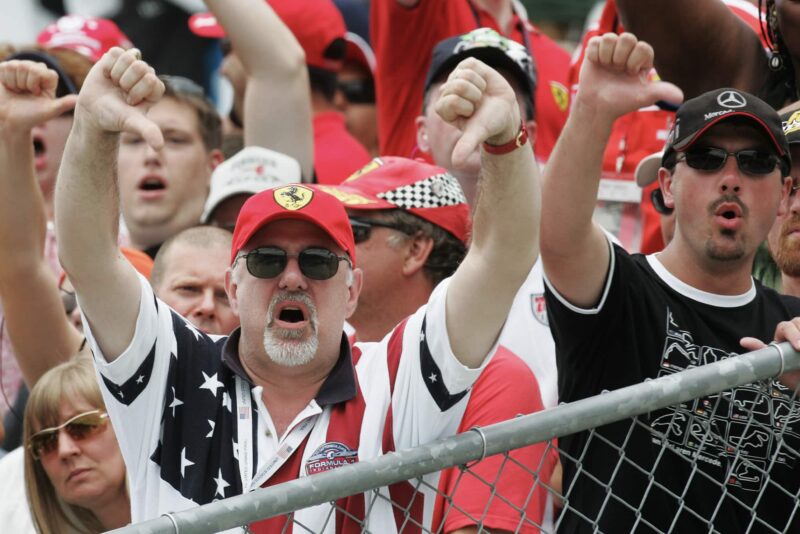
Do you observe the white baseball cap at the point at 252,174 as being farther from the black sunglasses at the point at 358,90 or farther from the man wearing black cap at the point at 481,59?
the black sunglasses at the point at 358,90

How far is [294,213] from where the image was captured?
11.0 ft

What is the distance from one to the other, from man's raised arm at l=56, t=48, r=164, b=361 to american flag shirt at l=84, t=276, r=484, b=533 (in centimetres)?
5

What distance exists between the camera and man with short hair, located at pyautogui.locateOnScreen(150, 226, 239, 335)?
433 cm

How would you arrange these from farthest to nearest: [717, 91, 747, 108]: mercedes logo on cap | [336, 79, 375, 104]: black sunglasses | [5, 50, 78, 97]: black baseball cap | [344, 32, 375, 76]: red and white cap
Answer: [336, 79, 375, 104]: black sunglasses, [344, 32, 375, 76]: red and white cap, [5, 50, 78, 97]: black baseball cap, [717, 91, 747, 108]: mercedes logo on cap

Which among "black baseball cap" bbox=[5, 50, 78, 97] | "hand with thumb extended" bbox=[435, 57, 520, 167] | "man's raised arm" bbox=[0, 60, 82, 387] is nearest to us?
"hand with thumb extended" bbox=[435, 57, 520, 167]

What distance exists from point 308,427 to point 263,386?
18cm

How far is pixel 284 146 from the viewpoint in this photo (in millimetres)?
5109

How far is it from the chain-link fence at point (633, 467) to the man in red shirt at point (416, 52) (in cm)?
210

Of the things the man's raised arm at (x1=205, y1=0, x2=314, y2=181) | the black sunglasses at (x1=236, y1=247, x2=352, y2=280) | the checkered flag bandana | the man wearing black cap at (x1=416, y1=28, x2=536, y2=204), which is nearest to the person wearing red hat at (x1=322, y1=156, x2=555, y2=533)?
the checkered flag bandana

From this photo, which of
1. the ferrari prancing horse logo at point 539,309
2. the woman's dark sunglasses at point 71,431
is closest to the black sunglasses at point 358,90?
the ferrari prancing horse logo at point 539,309

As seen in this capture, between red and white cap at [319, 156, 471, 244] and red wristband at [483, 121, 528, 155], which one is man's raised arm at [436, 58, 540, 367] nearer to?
red wristband at [483, 121, 528, 155]

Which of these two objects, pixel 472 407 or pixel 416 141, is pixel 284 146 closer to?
pixel 416 141

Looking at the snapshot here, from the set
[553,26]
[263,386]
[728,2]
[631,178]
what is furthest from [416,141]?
[553,26]

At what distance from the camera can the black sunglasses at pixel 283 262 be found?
3320 millimetres
